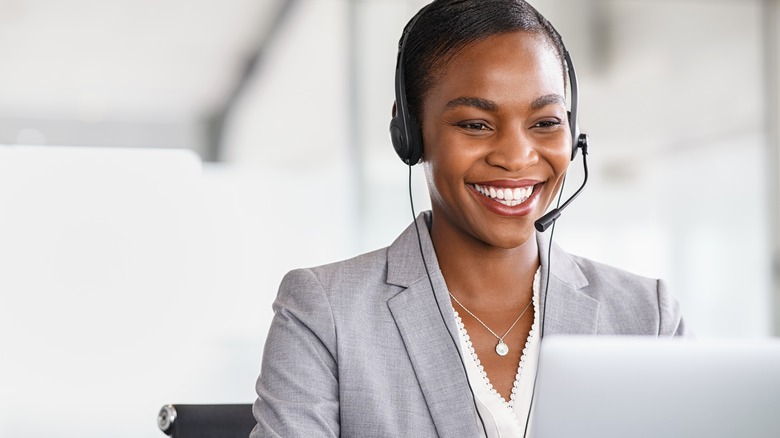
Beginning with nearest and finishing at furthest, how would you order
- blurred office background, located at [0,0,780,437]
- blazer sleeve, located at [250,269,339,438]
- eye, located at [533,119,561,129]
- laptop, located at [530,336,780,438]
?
laptop, located at [530,336,780,438] → blazer sleeve, located at [250,269,339,438] → eye, located at [533,119,561,129] → blurred office background, located at [0,0,780,437]

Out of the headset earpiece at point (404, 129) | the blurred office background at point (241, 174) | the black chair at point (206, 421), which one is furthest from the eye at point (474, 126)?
the blurred office background at point (241, 174)

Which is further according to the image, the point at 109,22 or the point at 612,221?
the point at 612,221

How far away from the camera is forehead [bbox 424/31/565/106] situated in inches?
56.7

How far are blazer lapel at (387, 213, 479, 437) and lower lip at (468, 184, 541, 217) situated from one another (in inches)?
6.1

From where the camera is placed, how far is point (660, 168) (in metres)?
4.36

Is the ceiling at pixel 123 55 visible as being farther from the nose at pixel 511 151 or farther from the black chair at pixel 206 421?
the nose at pixel 511 151

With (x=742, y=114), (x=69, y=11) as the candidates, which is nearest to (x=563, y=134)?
(x=69, y=11)

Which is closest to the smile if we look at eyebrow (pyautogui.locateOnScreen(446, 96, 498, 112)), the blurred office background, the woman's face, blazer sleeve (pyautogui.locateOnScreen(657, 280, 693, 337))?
the woman's face

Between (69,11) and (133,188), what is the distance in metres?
0.77

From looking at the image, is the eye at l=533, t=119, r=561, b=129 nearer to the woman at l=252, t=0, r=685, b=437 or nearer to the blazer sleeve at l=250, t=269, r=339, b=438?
the woman at l=252, t=0, r=685, b=437

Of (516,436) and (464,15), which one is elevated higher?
(464,15)

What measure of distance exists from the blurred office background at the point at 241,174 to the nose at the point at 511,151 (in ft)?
8.60

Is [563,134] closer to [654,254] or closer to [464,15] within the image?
[464,15]

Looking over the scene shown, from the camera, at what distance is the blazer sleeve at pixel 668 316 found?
153cm
